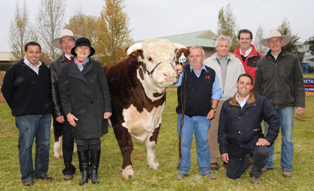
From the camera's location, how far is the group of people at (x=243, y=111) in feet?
12.2

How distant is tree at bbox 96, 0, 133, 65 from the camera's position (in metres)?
17.2

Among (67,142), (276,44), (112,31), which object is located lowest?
(67,142)

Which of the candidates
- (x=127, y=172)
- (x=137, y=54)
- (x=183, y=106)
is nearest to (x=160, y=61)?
(x=137, y=54)

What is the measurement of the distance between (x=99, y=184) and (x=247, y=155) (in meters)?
2.24

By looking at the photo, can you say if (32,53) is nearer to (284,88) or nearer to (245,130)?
(245,130)

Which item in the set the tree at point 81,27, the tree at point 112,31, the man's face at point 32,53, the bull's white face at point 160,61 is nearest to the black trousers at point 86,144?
the bull's white face at point 160,61

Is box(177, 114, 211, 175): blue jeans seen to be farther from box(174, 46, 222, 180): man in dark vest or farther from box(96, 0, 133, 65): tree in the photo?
box(96, 0, 133, 65): tree

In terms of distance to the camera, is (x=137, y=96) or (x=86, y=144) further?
(x=137, y=96)

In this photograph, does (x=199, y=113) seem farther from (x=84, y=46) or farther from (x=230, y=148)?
(x=84, y=46)

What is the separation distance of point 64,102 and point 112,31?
47.5 ft

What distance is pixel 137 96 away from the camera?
4.13 m

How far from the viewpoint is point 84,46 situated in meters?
3.59

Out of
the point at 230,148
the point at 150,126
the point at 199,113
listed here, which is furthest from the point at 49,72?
the point at 230,148

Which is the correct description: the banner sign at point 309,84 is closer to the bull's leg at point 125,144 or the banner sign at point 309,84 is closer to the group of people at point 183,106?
the group of people at point 183,106
